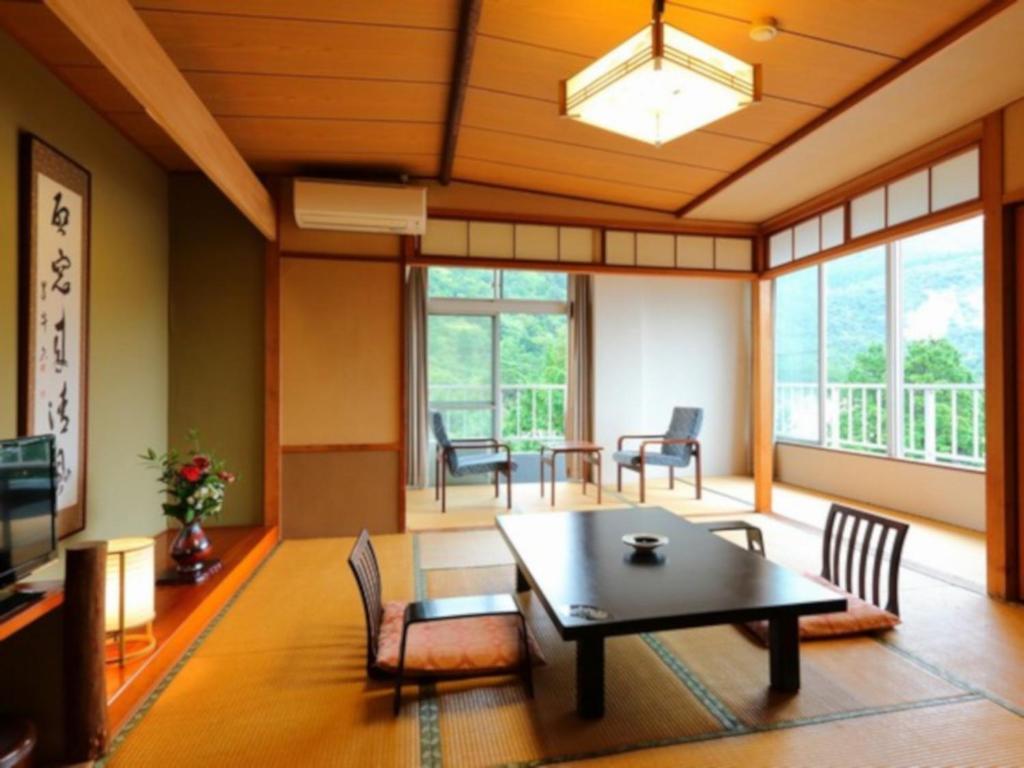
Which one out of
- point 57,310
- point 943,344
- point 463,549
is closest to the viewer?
point 57,310

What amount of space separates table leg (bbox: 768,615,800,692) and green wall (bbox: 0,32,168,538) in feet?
9.88

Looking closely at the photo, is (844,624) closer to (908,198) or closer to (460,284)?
(908,198)

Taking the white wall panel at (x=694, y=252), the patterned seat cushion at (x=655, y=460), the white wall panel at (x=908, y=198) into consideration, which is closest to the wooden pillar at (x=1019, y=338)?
the white wall panel at (x=908, y=198)

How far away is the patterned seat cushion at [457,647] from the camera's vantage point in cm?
201

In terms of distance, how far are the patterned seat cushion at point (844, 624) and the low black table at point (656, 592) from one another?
376 mm

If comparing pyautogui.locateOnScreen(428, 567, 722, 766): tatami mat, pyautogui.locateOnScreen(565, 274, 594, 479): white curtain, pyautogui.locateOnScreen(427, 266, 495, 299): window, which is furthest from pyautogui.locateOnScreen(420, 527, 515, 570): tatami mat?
pyautogui.locateOnScreen(427, 266, 495, 299): window

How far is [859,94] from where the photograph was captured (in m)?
2.64

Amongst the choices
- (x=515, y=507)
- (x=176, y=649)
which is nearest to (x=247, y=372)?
(x=176, y=649)

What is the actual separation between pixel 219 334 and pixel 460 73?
244 cm

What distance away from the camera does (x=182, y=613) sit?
2.43 metres

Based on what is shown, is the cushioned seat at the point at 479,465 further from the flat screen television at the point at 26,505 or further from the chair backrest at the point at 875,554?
the flat screen television at the point at 26,505

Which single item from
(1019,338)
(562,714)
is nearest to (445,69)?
(562,714)

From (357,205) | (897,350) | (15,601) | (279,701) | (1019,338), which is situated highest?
(357,205)

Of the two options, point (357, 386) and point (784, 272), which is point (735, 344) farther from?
Answer: point (357, 386)
